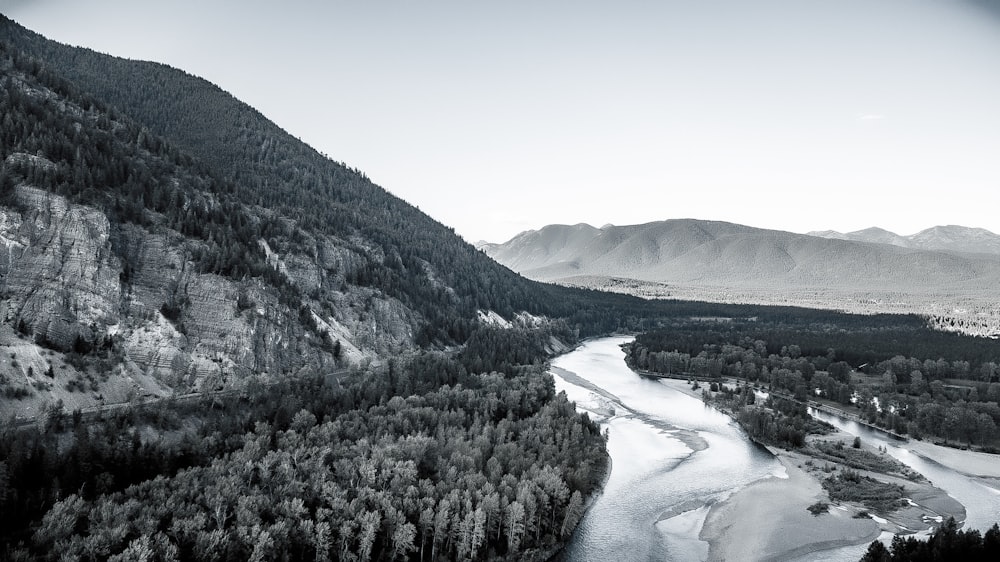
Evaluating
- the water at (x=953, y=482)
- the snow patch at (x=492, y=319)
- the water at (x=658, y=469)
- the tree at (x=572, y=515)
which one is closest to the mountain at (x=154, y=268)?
the snow patch at (x=492, y=319)

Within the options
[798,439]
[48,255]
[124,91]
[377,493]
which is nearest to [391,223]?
[124,91]

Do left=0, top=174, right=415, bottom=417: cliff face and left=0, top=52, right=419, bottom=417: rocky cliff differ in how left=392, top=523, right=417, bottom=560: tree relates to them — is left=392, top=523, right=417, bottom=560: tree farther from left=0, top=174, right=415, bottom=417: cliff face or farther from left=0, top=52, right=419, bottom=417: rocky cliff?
left=0, top=174, right=415, bottom=417: cliff face

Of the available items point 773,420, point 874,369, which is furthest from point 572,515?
point 874,369

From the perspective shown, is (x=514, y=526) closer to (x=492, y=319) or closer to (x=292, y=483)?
(x=292, y=483)

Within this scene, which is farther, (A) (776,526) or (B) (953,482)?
(B) (953,482)

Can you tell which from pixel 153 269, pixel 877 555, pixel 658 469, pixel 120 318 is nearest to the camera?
pixel 877 555

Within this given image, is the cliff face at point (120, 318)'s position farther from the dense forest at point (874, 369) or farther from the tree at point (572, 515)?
the dense forest at point (874, 369)

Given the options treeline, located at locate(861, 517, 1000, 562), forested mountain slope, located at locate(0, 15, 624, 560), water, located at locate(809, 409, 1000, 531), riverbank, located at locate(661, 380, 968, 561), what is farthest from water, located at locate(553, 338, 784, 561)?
water, located at locate(809, 409, 1000, 531)
